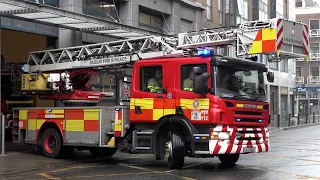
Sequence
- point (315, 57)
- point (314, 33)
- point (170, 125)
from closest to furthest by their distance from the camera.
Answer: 1. point (170, 125)
2. point (315, 57)
3. point (314, 33)

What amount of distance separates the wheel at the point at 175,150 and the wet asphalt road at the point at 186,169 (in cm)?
18

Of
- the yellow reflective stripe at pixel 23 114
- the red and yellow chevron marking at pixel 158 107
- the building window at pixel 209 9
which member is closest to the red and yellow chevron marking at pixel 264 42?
the red and yellow chevron marking at pixel 158 107

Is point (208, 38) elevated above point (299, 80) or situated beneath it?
situated beneath

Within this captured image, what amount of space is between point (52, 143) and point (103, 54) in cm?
308

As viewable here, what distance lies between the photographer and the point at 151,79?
10.7 m

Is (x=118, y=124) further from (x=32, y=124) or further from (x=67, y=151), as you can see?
(x=32, y=124)

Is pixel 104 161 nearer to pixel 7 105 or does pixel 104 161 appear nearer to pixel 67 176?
pixel 67 176

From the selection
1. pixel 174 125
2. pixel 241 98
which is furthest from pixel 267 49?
pixel 174 125

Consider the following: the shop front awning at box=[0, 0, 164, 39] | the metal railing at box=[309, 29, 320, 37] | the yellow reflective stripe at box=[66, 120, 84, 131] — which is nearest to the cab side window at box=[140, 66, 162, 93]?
the yellow reflective stripe at box=[66, 120, 84, 131]

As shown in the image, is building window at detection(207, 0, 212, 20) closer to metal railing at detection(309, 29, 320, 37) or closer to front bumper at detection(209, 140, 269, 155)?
front bumper at detection(209, 140, 269, 155)

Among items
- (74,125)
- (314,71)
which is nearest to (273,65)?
(314,71)

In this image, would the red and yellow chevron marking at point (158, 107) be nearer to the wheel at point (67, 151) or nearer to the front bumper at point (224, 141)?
the front bumper at point (224, 141)

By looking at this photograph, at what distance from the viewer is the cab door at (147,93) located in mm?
10484

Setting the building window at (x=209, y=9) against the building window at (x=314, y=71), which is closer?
the building window at (x=209, y=9)
